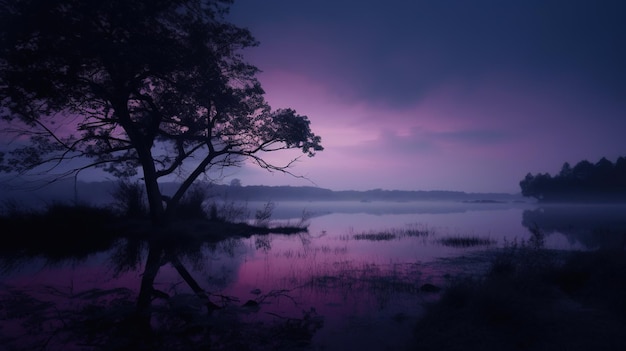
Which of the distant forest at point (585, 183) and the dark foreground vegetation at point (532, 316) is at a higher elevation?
the distant forest at point (585, 183)

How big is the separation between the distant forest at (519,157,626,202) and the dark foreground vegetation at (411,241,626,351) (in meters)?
111

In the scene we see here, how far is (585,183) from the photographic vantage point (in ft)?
316

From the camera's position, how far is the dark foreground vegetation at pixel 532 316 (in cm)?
515

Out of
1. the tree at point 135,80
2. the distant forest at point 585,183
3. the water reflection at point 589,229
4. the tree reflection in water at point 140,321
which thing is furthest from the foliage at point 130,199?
the distant forest at point 585,183

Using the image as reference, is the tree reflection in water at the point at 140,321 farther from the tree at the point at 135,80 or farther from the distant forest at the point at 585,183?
the distant forest at the point at 585,183

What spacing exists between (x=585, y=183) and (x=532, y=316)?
386 ft

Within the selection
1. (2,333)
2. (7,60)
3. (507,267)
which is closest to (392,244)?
(507,267)

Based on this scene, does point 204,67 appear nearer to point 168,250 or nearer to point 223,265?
point 168,250

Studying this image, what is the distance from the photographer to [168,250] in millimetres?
14875

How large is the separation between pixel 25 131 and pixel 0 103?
7.29 ft

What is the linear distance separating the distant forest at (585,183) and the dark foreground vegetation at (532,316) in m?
111

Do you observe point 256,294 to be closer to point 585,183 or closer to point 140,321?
point 140,321

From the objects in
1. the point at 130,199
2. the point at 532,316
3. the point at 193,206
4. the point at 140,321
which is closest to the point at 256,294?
the point at 140,321

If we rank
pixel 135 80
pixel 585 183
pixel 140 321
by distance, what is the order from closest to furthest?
pixel 140 321 < pixel 135 80 < pixel 585 183
